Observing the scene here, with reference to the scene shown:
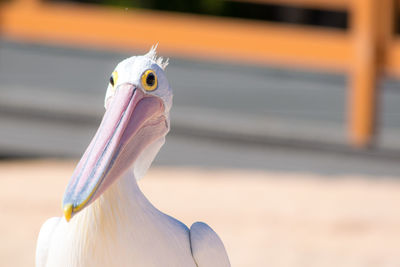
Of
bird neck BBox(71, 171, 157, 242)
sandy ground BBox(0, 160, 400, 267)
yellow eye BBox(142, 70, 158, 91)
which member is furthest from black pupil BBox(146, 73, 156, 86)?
sandy ground BBox(0, 160, 400, 267)

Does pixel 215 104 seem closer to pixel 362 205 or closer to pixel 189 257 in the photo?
pixel 362 205

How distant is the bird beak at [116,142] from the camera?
7.04 feet

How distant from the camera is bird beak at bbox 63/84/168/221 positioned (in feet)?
7.04

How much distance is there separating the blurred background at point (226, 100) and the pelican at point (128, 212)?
3.81 metres

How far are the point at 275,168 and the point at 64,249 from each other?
5.12m

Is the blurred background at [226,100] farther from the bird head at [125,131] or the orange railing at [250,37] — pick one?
the bird head at [125,131]

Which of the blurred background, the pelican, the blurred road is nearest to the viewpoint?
the pelican

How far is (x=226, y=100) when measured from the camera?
7477 millimetres

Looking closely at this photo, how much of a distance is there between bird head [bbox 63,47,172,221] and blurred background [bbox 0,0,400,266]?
383cm

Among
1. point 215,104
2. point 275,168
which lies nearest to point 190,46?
point 215,104

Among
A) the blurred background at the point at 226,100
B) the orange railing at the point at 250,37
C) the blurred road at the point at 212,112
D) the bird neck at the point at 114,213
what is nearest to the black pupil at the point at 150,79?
the bird neck at the point at 114,213

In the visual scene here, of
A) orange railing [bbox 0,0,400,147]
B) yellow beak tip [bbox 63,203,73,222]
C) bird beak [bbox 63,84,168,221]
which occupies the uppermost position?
orange railing [bbox 0,0,400,147]

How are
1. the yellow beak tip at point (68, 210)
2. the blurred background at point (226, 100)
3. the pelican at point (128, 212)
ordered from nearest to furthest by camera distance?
the yellow beak tip at point (68, 210) → the pelican at point (128, 212) → the blurred background at point (226, 100)

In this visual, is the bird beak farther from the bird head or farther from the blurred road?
the blurred road
